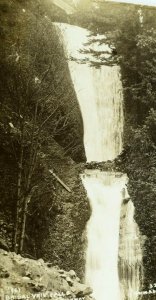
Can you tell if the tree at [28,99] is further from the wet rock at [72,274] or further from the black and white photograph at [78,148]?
the wet rock at [72,274]

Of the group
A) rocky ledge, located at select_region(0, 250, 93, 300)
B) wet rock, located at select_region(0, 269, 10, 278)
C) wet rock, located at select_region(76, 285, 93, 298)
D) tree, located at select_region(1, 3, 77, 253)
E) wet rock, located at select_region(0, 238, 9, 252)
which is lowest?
wet rock, located at select_region(76, 285, 93, 298)

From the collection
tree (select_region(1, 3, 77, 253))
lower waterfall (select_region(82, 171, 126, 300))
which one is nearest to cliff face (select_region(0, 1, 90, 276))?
tree (select_region(1, 3, 77, 253))

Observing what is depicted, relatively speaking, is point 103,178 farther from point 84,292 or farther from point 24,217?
point 84,292

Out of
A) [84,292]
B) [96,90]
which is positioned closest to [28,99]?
[96,90]

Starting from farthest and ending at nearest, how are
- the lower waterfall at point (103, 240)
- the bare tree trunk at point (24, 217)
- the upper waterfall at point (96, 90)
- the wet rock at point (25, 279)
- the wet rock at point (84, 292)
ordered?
the upper waterfall at point (96, 90) → the lower waterfall at point (103, 240) → the bare tree trunk at point (24, 217) → the wet rock at point (84, 292) → the wet rock at point (25, 279)

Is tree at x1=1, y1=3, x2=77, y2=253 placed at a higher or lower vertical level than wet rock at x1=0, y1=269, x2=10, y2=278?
higher

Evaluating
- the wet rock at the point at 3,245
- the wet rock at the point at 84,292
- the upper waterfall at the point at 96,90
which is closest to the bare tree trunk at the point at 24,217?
the wet rock at the point at 3,245

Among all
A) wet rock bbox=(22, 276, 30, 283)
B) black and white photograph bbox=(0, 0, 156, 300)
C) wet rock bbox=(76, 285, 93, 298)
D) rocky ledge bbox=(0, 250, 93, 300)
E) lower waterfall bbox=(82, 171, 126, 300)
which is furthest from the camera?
lower waterfall bbox=(82, 171, 126, 300)

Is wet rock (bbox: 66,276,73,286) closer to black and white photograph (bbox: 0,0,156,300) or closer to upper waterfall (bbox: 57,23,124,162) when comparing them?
black and white photograph (bbox: 0,0,156,300)

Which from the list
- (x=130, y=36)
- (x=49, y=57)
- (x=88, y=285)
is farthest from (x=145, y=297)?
(x=130, y=36)
